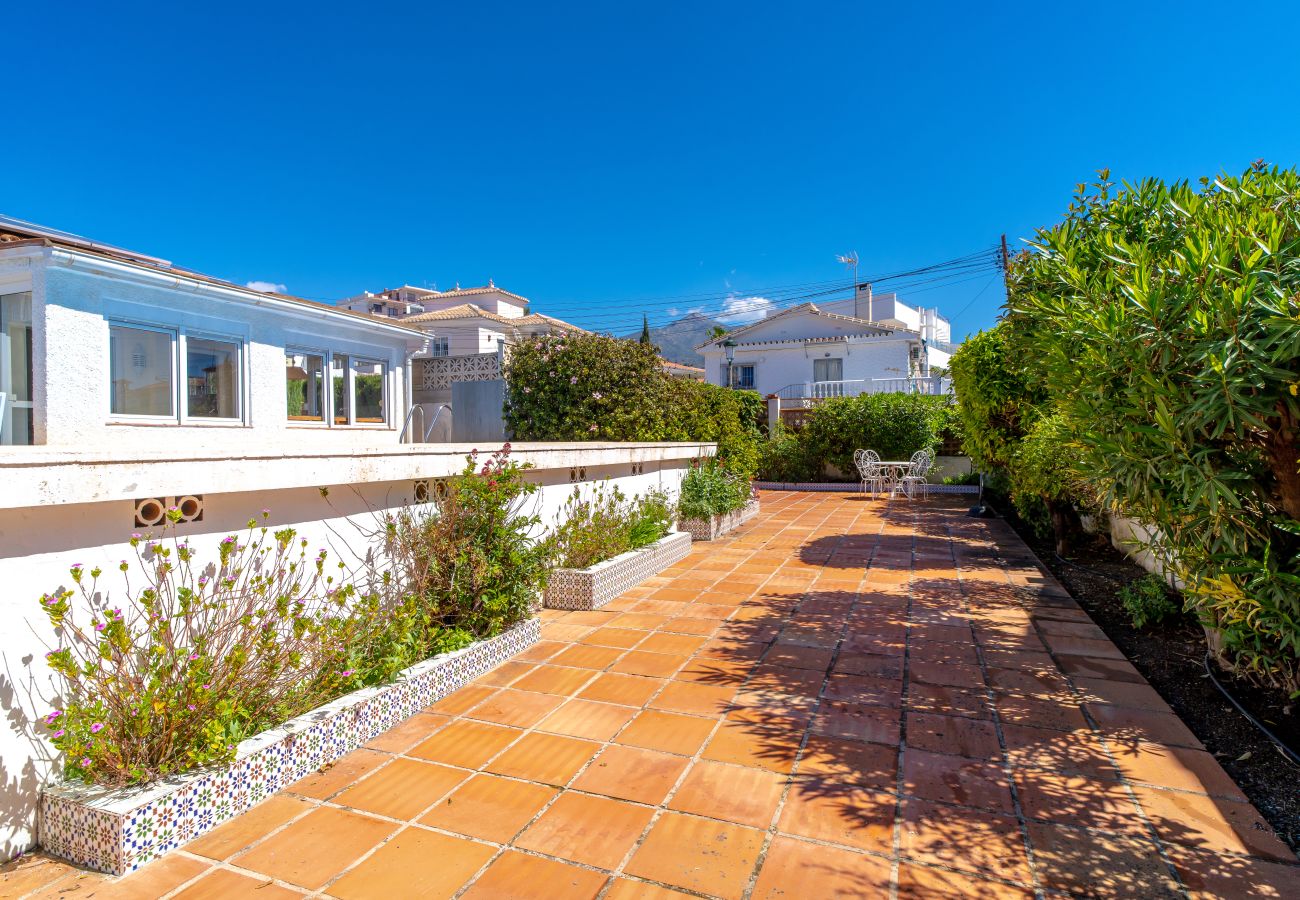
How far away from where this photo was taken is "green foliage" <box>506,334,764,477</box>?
933 centimetres

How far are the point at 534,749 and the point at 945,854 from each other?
5.89ft

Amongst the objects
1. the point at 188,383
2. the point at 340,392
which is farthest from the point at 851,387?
the point at 188,383

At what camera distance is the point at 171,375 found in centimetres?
911

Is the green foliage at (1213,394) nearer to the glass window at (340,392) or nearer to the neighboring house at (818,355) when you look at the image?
the glass window at (340,392)

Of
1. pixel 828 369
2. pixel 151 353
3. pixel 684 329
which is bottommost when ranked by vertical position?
pixel 151 353

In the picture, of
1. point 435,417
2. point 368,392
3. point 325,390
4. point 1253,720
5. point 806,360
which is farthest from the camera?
point 806,360

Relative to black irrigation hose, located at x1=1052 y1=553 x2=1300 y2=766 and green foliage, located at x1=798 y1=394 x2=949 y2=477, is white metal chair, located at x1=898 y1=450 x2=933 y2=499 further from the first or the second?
black irrigation hose, located at x1=1052 y1=553 x2=1300 y2=766

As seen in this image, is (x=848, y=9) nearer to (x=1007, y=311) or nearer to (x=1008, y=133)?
(x=1007, y=311)

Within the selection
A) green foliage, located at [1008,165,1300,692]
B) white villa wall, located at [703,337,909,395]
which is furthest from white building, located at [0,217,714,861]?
white villa wall, located at [703,337,909,395]

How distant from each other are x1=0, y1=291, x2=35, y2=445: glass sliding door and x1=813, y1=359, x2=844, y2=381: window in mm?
26023

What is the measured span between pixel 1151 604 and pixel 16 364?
40.2 feet

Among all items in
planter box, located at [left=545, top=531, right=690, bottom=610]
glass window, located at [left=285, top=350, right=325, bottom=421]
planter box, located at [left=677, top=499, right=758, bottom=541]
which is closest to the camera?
planter box, located at [left=545, top=531, right=690, bottom=610]

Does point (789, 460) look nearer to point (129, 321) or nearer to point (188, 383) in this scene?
point (188, 383)

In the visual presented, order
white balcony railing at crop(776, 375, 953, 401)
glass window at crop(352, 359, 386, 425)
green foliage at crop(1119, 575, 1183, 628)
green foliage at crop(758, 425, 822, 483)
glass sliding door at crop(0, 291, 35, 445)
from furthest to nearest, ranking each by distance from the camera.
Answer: white balcony railing at crop(776, 375, 953, 401), green foliage at crop(758, 425, 822, 483), glass window at crop(352, 359, 386, 425), glass sliding door at crop(0, 291, 35, 445), green foliage at crop(1119, 575, 1183, 628)
